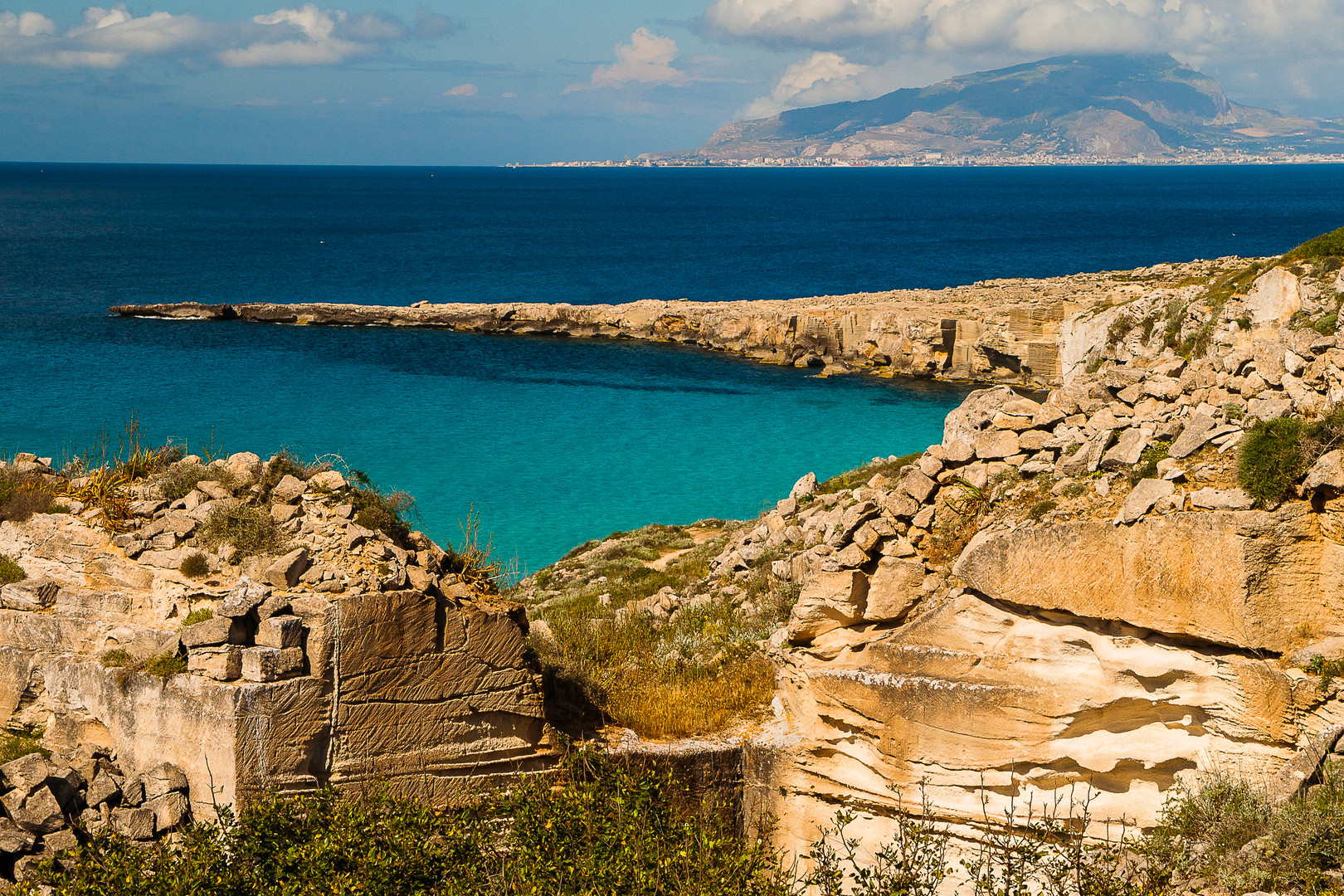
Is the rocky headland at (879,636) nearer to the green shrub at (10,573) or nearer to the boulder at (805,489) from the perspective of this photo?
A: the green shrub at (10,573)

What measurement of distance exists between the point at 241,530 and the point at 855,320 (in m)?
41.0

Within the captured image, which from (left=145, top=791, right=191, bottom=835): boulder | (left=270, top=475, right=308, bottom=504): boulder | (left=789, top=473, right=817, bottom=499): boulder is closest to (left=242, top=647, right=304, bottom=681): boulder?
(left=145, top=791, right=191, bottom=835): boulder

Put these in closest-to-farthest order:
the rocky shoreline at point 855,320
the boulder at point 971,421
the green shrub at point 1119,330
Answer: the boulder at point 971,421 < the green shrub at point 1119,330 < the rocky shoreline at point 855,320

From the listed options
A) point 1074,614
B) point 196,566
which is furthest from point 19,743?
point 1074,614

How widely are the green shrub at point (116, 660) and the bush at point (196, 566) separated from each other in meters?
0.80

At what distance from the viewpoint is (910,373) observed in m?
45.2

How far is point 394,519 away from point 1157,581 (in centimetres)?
683

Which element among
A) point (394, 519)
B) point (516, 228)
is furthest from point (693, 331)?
point (516, 228)

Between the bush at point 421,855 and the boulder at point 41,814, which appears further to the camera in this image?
the boulder at point 41,814

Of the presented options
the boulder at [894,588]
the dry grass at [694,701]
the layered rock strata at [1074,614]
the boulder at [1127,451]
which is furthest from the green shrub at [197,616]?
the boulder at [1127,451]

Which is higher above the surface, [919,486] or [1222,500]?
[1222,500]

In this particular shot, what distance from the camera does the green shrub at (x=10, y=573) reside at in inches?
368

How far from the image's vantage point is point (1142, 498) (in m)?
8.21

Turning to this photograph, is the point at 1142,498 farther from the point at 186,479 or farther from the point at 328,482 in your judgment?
the point at 186,479
